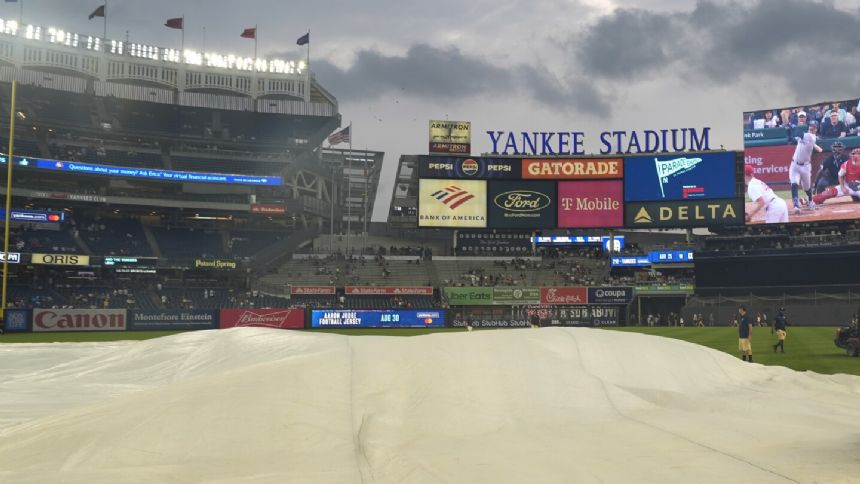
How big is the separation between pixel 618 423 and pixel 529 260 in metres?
56.0

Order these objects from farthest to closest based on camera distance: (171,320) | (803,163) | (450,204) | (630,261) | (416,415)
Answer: (630,261) → (450,204) → (803,163) → (171,320) → (416,415)

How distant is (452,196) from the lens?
5712 centimetres

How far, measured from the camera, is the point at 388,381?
899 cm

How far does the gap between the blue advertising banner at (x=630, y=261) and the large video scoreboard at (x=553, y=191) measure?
25.3ft

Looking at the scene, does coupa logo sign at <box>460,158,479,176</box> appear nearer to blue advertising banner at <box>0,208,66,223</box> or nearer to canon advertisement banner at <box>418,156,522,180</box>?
canon advertisement banner at <box>418,156,522,180</box>

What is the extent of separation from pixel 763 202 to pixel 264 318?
40.5m

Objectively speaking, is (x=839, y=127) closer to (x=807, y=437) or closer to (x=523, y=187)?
(x=523, y=187)

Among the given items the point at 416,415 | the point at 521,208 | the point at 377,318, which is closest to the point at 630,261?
the point at 521,208

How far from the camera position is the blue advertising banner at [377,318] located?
4966 cm

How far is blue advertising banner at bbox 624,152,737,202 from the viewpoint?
5497cm

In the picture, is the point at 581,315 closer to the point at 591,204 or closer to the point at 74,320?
the point at 591,204

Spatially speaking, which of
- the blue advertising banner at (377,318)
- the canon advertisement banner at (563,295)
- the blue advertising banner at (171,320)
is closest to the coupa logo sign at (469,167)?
the canon advertisement banner at (563,295)

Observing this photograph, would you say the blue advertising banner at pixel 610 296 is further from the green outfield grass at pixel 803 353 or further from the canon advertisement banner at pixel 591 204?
the green outfield grass at pixel 803 353

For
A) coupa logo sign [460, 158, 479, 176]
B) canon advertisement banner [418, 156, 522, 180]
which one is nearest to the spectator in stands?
canon advertisement banner [418, 156, 522, 180]
